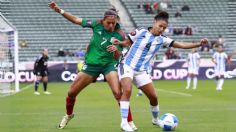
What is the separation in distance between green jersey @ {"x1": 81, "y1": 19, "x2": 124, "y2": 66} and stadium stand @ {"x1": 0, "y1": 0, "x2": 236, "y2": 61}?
30.8m

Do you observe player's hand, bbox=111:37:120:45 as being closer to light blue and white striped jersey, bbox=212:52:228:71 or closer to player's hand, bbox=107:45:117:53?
player's hand, bbox=107:45:117:53

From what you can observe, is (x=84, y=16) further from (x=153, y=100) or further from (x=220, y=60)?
(x=153, y=100)

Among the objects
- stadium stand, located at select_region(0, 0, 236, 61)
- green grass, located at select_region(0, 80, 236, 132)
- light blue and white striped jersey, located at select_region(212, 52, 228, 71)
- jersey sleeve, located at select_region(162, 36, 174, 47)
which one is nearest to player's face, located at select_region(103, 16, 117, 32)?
jersey sleeve, located at select_region(162, 36, 174, 47)

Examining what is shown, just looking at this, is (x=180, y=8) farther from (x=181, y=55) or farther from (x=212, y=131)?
(x=212, y=131)

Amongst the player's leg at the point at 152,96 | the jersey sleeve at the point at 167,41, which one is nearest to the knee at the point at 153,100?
the player's leg at the point at 152,96

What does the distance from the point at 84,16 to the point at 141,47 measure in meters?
35.5

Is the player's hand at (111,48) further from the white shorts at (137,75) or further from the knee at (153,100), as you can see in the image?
the knee at (153,100)

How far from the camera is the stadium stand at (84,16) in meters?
44.8

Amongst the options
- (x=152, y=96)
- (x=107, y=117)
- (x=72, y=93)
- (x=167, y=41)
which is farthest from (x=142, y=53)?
(x=107, y=117)

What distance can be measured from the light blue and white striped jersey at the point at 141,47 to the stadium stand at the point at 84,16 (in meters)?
31.0

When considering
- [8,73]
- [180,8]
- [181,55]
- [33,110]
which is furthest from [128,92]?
[180,8]

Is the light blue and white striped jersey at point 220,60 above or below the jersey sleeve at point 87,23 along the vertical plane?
below

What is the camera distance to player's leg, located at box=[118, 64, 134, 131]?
1147 centimetres

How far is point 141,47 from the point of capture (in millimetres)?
11875
